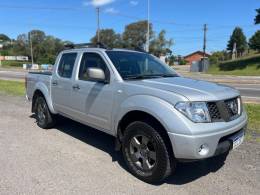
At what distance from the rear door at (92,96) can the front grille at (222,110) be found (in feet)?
5.18

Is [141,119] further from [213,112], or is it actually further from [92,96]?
[92,96]

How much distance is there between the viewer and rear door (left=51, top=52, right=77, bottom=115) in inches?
238

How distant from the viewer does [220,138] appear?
3.94 m

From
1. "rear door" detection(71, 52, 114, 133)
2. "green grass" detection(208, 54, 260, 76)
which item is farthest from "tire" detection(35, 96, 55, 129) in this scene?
"green grass" detection(208, 54, 260, 76)

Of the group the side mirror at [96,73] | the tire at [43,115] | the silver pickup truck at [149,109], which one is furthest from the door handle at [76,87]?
the tire at [43,115]

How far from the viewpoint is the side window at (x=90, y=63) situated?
520cm

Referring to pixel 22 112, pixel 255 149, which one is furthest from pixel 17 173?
pixel 22 112

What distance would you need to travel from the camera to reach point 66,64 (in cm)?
638

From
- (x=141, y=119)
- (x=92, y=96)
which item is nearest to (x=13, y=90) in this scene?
(x=92, y=96)

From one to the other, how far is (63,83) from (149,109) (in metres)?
2.61

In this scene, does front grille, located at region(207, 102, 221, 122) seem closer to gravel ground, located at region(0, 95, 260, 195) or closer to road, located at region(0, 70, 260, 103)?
gravel ground, located at region(0, 95, 260, 195)

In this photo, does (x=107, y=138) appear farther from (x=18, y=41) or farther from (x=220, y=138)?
(x=18, y=41)

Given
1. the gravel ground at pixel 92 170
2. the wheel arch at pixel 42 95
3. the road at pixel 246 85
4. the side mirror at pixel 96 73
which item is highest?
the side mirror at pixel 96 73

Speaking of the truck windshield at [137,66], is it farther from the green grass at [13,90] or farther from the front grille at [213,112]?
the green grass at [13,90]
